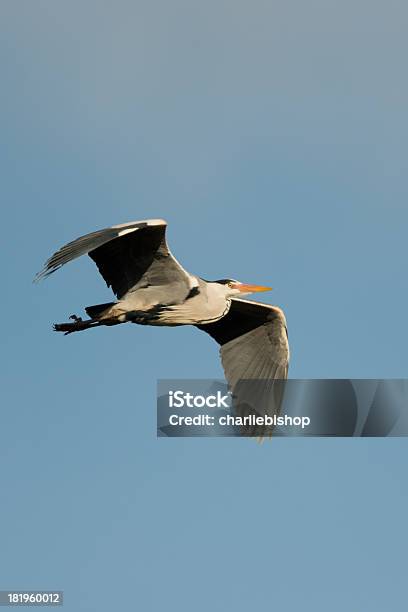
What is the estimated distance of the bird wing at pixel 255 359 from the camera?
16.7 meters

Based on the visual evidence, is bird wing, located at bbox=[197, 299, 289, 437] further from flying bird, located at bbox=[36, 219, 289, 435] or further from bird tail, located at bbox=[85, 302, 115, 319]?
bird tail, located at bbox=[85, 302, 115, 319]

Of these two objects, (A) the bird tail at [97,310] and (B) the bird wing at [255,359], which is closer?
(A) the bird tail at [97,310]

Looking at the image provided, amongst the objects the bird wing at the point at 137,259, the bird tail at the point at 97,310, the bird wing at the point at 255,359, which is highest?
the bird wing at the point at 137,259

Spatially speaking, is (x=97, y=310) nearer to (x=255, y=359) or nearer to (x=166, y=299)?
(x=166, y=299)

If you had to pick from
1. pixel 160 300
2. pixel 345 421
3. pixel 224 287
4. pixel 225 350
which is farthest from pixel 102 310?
pixel 345 421

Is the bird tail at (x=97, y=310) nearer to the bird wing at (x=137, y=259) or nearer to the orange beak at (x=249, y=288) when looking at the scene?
the bird wing at (x=137, y=259)

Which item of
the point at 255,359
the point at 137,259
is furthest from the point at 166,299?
the point at 255,359

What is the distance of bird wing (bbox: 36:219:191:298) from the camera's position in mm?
14023

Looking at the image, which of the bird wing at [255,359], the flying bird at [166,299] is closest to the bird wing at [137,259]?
the flying bird at [166,299]

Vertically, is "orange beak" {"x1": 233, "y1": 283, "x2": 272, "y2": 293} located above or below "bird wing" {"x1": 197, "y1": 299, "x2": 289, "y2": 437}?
above

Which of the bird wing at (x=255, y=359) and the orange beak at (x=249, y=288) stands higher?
the orange beak at (x=249, y=288)

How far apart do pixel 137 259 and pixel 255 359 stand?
9.87 ft

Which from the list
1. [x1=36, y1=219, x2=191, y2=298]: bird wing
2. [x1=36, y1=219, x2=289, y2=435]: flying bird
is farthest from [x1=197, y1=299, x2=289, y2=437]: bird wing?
[x1=36, y1=219, x2=191, y2=298]: bird wing

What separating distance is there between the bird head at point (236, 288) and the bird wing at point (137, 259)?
3.09 feet
